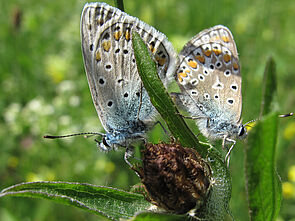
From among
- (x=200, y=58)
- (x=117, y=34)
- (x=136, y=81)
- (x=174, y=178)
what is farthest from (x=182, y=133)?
(x=200, y=58)

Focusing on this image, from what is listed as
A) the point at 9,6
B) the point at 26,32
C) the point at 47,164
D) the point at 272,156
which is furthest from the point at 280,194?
the point at 9,6

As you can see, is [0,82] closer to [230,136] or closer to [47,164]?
[47,164]

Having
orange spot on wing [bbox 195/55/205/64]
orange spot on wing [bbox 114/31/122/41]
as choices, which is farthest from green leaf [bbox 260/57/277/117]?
orange spot on wing [bbox 195/55/205/64]

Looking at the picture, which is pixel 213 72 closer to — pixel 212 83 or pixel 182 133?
pixel 212 83

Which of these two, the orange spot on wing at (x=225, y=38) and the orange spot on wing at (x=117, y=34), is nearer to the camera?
the orange spot on wing at (x=117, y=34)

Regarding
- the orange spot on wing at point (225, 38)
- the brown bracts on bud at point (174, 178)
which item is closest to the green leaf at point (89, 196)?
the brown bracts on bud at point (174, 178)

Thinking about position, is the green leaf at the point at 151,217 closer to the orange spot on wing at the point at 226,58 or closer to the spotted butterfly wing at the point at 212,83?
the spotted butterfly wing at the point at 212,83
